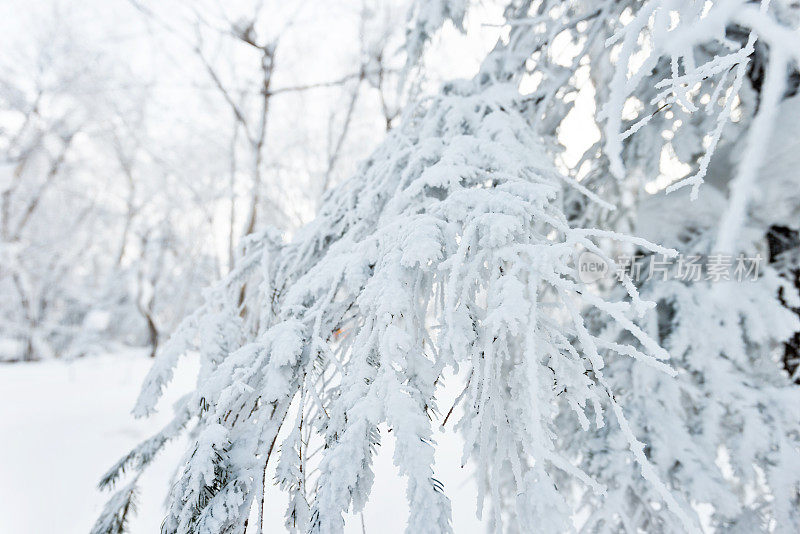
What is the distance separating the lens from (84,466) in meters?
4.18

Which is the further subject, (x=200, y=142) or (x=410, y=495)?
(x=200, y=142)

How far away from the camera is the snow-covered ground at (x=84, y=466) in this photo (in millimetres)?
3291

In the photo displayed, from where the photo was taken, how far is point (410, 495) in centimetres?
85

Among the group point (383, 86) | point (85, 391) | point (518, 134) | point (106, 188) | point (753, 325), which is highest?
point (383, 86)

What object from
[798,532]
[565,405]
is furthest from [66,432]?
[798,532]

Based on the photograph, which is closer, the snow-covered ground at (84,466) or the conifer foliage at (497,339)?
the conifer foliage at (497,339)

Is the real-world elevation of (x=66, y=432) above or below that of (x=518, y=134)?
below

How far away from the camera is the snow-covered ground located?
329 centimetres

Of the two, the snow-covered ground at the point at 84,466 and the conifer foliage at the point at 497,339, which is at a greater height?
the conifer foliage at the point at 497,339

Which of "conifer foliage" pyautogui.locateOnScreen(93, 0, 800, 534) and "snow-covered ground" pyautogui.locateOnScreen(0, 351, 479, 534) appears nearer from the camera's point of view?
"conifer foliage" pyautogui.locateOnScreen(93, 0, 800, 534)

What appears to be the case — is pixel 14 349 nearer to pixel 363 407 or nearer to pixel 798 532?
pixel 363 407

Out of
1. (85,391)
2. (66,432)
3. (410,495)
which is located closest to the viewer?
(410,495)

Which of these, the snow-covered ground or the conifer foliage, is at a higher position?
the conifer foliage

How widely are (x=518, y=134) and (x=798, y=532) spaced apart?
1944 mm
